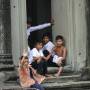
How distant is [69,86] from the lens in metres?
16.2

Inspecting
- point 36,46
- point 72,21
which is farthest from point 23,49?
point 72,21

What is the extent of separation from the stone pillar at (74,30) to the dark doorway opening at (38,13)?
1471 mm

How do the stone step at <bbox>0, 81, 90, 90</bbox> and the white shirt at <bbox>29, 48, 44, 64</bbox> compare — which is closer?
the stone step at <bbox>0, 81, 90, 90</bbox>

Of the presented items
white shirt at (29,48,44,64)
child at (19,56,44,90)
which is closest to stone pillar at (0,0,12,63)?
white shirt at (29,48,44,64)

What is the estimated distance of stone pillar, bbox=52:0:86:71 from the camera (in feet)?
56.1

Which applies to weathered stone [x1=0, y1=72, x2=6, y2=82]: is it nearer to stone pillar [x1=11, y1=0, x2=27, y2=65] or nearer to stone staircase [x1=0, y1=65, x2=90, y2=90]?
stone staircase [x1=0, y1=65, x2=90, y2=90]

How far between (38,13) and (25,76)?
365 centimetres

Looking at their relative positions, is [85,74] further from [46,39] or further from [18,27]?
[18,27]

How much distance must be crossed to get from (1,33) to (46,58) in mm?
1419

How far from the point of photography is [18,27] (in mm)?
16609

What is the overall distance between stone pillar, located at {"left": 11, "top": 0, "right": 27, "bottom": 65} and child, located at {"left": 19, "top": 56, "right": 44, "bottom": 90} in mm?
799

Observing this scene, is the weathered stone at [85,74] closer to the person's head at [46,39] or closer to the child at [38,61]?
the child at [38,61]

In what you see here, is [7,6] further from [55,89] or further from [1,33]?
[55,89]

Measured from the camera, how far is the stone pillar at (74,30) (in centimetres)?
1709
